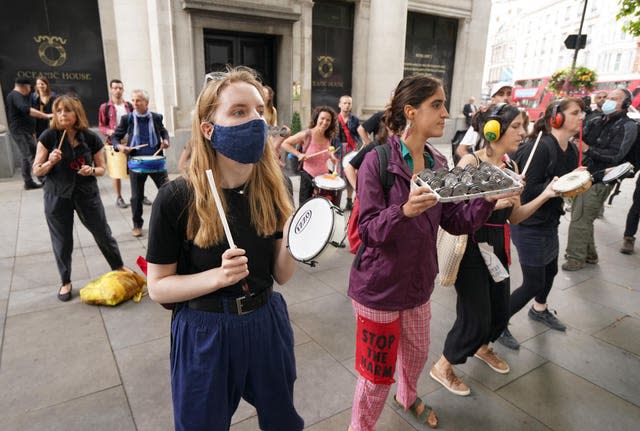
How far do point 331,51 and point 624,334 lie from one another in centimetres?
1248

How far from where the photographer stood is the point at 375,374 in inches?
91.1

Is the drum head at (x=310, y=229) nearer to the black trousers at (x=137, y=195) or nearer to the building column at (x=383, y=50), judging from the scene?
the black trousers at (x=137, y=195)

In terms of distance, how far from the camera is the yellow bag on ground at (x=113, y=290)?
166 inches

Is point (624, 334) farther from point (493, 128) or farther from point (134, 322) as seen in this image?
point (134, 322)

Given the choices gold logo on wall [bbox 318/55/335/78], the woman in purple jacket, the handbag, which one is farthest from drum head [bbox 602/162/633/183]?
gold logo on wall [bbox 318/55/335/78]

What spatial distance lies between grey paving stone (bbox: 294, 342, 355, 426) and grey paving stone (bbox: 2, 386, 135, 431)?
114 cm

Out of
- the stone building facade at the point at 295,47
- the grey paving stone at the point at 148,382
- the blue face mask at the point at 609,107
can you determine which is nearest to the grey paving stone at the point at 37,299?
the grey paving stone at the point at 148,382

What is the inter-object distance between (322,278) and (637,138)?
195 inches

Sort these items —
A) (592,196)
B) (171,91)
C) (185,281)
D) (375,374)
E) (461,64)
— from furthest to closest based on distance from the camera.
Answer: (461,64)
(171,91)
(592,196)
(375,374)
(185,281)

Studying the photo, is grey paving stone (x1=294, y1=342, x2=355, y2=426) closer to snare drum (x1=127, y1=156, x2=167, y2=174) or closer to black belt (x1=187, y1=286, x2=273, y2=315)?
black belt (x1=187, y1=286, x2=273, y2=315)

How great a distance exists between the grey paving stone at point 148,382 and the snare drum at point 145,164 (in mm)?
3083

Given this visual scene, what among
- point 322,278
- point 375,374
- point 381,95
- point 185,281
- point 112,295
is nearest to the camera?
point 185,281

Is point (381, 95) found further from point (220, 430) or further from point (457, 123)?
point (220, 430)

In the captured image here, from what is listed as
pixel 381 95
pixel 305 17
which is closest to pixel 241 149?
pixel 305 17
